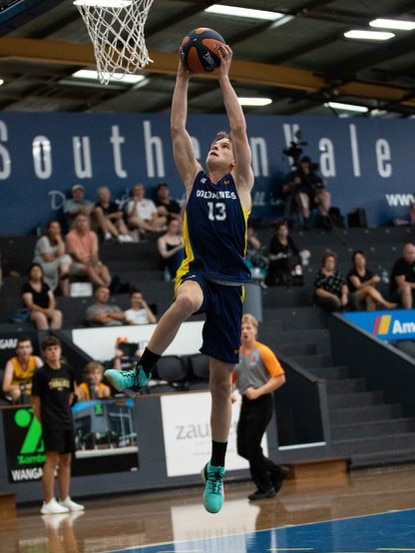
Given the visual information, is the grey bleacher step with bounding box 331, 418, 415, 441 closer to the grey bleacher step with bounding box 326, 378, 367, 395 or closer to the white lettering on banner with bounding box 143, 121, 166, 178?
the grey bleacher step with bounding box 326, 378, 367, 395

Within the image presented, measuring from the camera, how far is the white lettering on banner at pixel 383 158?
24.2 meters

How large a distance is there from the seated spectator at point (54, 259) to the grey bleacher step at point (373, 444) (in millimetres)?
4683

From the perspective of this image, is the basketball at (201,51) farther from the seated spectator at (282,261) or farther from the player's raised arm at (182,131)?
the seated spectator at (282,261)

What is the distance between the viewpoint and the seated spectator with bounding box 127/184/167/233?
65.8ft

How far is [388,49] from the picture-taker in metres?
22.5

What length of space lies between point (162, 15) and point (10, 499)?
28.9ft

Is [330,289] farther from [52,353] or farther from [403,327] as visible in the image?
[52,353]

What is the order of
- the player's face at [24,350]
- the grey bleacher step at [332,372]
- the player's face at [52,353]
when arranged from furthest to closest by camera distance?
the grey bleacher step at [332,372] → the player's face at [24,350] → the player's face at [52,353]

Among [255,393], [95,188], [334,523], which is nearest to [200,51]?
[334,523]

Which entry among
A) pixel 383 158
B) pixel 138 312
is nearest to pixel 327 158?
pixel 383 158

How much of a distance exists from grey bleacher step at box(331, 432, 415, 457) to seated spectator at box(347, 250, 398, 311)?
8.78 feet

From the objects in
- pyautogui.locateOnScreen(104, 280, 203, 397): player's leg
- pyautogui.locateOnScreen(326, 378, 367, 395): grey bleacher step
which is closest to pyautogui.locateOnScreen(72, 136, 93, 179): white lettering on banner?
pyautogui.locateOnScreen(326, 378, 367, 395): grey bleacher step

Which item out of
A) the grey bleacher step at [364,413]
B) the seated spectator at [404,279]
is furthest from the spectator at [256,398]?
the seated spectator at [404,279]

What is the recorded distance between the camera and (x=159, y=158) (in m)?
21.7
